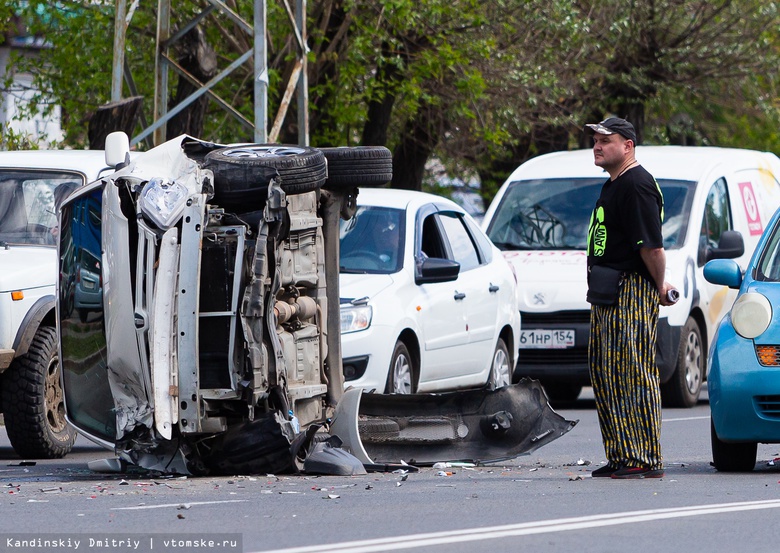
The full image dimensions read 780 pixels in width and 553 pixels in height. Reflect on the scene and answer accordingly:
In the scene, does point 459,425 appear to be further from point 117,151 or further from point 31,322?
point 31,322

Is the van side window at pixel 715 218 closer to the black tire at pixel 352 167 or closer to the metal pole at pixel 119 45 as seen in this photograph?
the metal pole at pixel 119 45

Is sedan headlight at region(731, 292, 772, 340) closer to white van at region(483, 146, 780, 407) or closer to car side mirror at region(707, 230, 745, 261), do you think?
car side mirror at region(707, 230, 745, 261)

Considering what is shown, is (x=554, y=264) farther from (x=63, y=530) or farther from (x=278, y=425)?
(x=63, y=530)

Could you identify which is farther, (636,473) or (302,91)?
(302,91)

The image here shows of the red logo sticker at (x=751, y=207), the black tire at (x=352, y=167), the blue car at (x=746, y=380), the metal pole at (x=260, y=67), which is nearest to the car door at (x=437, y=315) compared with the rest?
the black tire at (x=352, y=167)

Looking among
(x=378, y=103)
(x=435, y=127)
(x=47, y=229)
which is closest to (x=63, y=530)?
(x=47, y=229)

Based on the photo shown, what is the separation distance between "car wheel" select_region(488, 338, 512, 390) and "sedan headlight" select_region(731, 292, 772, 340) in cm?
419

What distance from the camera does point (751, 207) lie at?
15227 mm

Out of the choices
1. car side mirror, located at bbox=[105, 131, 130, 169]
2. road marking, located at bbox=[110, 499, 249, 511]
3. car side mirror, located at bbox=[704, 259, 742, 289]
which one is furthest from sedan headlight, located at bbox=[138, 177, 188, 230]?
car side mirror, located at bbox=[704, 259, 742, 289]

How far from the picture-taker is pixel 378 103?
773 inches

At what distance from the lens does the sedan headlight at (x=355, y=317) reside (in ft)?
34.3

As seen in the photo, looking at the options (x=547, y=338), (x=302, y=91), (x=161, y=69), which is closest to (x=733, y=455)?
(x=547, y=338)

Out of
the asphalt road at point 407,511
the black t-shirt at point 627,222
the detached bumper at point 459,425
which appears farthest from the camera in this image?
the detached bumper at point 459,425

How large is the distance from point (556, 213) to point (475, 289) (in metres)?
2.63
